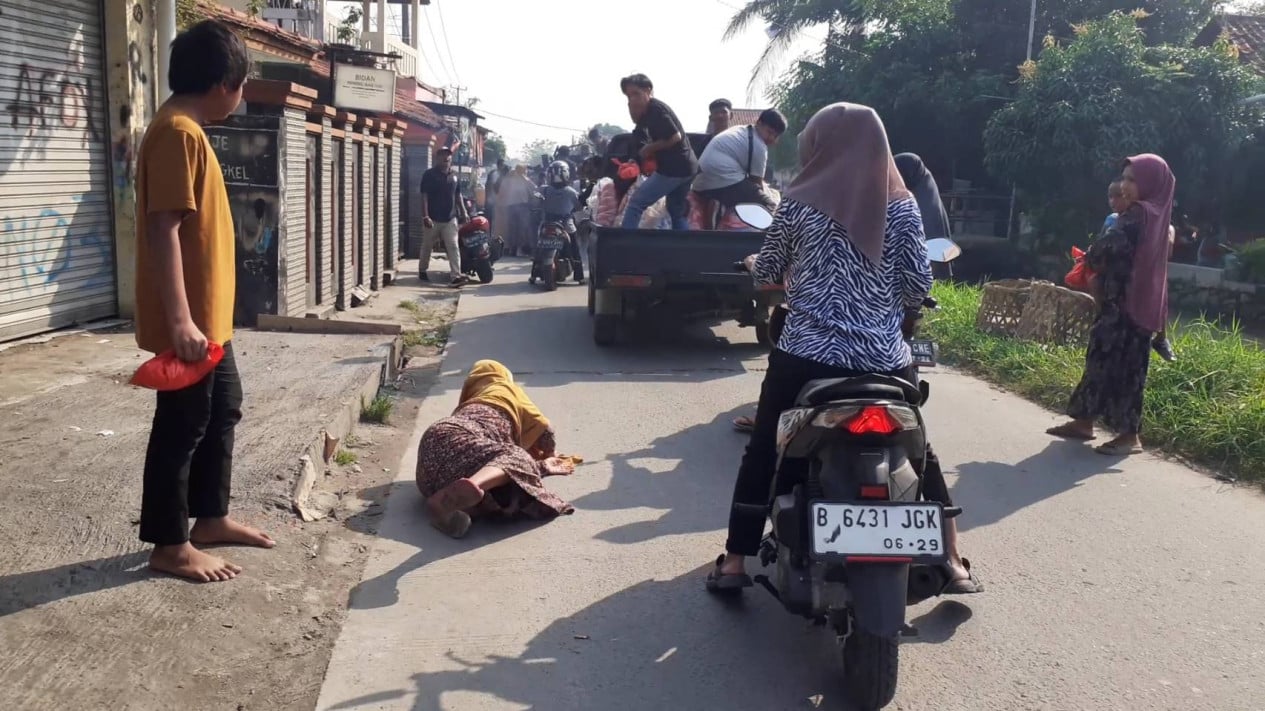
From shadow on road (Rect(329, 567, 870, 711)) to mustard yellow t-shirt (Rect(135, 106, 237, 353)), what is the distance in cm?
141

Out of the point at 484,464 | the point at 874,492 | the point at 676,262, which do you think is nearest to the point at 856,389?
the point at 874,492

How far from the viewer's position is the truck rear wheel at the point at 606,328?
390 inches

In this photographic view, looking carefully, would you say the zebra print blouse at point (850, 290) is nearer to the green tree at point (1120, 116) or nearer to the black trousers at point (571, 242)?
the black trousers at point (571, 242)

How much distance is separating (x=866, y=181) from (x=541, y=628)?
192cm

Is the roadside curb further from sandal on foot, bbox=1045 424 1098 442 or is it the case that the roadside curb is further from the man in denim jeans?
sandal on foot, bbox=1045 424 1098 442

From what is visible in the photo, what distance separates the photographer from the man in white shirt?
9992 mm

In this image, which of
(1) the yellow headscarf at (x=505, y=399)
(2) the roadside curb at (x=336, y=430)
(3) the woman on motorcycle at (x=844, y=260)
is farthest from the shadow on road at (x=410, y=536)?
(3) the woman on motorcycle at (x=844, y=260)

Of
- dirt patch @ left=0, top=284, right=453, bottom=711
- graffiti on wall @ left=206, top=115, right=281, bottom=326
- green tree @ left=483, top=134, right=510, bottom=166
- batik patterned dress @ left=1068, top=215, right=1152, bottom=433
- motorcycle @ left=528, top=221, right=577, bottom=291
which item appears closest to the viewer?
dirt patch @ left=0, top=284, right=453, bottom=711

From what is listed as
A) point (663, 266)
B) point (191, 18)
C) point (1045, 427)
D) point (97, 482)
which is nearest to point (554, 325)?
point (663, 266)

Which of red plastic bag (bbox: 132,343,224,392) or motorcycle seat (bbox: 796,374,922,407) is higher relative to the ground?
motorcycle seat (bbox: 796,374,922,407)

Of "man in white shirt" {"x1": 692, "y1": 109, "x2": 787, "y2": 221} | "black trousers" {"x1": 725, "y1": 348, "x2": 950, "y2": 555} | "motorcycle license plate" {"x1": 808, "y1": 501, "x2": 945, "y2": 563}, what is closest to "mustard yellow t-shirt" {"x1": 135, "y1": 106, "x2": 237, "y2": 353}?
"black trousers" {"x1": 725, "y1": 348, "x2": 950, "y2": 555}

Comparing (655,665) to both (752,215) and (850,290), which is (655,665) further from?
(752,215)

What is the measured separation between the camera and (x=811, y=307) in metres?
3.77

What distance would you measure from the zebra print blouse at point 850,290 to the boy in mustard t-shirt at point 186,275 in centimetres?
198
